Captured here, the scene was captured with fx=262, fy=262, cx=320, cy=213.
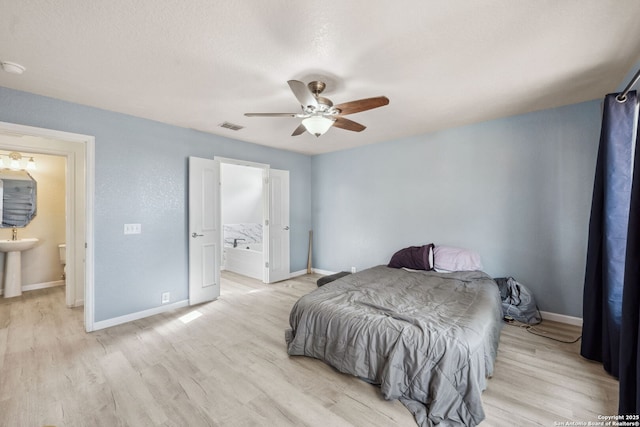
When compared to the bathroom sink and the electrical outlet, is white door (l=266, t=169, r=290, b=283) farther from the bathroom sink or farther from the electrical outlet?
the bathroom sink

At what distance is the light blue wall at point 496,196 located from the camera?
299 centimetres

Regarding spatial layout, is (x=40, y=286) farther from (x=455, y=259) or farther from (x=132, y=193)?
(x=455, y=259)

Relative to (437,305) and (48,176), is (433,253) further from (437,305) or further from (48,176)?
(48,176)

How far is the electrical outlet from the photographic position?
3.16 meters

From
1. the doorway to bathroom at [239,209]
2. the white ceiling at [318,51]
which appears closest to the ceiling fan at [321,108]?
the white ceiling at [318,51]

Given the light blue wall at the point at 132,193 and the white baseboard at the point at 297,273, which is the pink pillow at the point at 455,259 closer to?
the white baseboard at the point at 297,273

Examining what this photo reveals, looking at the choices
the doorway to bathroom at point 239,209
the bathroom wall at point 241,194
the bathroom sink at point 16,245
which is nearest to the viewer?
the bathroom sink at point 16,245

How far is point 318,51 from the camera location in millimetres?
1924

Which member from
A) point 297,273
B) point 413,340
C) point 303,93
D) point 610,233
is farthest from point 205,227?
point 610,233

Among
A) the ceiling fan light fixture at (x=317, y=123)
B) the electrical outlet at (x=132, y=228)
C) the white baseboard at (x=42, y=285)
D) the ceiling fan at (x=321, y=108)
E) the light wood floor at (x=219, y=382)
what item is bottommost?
the light wood floor at (x=219, y=382)

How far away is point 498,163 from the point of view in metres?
3.45

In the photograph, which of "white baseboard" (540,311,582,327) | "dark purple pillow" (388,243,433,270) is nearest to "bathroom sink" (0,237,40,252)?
"dark purple pillow" (388,243,433,270)

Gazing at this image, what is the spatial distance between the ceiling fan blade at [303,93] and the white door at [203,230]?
89.9 inches

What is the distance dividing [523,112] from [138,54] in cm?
405
